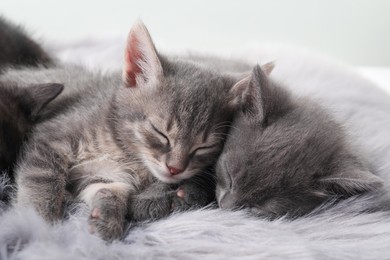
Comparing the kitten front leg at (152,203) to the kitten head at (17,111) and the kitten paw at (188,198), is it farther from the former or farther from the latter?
the kitten head at (17,111)

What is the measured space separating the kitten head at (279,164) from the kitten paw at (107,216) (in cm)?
23

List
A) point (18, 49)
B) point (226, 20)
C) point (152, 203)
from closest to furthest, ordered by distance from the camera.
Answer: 1. point (152, 203)
2. point (18, 49)
3. point (226, 20)

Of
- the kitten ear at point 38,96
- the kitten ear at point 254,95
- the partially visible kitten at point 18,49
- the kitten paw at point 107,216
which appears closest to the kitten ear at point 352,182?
the kitten ear at point 254,95

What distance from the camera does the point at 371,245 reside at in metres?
0.98

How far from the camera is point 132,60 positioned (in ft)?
3.96

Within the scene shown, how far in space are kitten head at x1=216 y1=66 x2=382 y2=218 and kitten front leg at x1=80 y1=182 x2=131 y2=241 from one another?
225 mm

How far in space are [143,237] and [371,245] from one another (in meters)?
0.46

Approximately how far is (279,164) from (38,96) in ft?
2.16

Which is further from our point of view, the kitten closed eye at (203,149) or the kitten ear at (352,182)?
the kitten closed eye at (203,149)

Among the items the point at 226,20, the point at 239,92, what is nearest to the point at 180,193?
the point at 239,92

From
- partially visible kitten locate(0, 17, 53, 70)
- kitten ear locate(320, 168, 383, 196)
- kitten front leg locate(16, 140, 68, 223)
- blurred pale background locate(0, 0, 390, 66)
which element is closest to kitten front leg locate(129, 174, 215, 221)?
kitten front leg locate(16, 140, 68, 223)

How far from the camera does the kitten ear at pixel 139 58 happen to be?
1.15 meters

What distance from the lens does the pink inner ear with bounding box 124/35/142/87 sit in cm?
119

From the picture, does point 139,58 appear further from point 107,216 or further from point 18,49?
point 18,49
